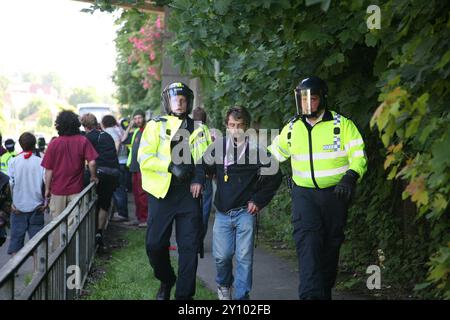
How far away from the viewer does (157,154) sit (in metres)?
6.76

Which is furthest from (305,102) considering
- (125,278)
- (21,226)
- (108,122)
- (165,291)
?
(108,122)

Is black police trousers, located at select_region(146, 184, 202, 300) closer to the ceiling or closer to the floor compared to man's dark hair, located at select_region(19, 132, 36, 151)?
closer to the floor

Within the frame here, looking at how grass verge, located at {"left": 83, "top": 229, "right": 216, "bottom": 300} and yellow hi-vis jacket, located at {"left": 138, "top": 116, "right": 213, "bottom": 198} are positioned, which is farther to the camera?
grass verge, located at {"left": 83, "top": 229, "right": 216, "bottom": 300}

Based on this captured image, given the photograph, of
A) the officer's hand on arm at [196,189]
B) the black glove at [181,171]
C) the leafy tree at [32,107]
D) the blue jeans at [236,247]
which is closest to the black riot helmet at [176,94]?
the black glove at [181,171]

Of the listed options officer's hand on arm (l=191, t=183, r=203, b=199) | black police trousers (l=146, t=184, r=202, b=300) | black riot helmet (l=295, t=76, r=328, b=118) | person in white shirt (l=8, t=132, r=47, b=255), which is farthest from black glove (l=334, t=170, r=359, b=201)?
person in white shirt (l=8, t=132, r=47, b=255)

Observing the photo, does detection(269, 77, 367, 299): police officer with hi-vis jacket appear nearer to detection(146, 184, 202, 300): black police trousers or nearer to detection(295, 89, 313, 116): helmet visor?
detection(295, 89, 313, 116): helmet visor

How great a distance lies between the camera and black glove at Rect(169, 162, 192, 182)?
661 cm

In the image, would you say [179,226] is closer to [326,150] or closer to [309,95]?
[326,150]

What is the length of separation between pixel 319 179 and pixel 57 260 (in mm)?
2111

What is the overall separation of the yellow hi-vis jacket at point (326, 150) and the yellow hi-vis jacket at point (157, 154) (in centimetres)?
103

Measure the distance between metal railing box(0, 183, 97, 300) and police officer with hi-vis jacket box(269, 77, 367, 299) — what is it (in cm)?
188

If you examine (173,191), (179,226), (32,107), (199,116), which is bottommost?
(179,226)

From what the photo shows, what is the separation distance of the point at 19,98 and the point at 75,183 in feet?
612
